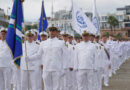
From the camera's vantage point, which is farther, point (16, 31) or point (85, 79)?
point (85, 79)

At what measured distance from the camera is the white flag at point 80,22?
10.0 m

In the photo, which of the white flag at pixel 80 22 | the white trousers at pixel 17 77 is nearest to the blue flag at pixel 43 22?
the white flag at pixel 80 22

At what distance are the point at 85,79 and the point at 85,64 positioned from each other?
0.46m

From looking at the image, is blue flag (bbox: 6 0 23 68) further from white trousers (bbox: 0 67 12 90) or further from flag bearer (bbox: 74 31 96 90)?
flag bearer (bbox: 74 31 96 90)

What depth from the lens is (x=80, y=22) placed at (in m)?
10.3

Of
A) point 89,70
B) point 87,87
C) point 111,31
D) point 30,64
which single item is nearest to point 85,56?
point 89,70

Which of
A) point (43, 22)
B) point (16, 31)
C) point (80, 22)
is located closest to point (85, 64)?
point (16, 31)

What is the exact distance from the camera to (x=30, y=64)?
8.45m

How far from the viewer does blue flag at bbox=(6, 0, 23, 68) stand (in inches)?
279

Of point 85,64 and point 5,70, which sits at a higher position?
point 85,64

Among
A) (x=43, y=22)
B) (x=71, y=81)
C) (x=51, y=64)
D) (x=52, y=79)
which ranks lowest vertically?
(x=71, y=81)

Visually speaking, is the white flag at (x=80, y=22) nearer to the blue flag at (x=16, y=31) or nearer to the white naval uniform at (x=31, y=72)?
the white naval uniform at (x=31, y=72)

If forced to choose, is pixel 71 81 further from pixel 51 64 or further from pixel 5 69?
pixel 51 64

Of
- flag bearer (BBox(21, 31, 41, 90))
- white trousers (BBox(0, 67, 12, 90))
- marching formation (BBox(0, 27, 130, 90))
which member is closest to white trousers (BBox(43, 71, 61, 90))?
marching formation (BBox(0, 27, 130, 90))
